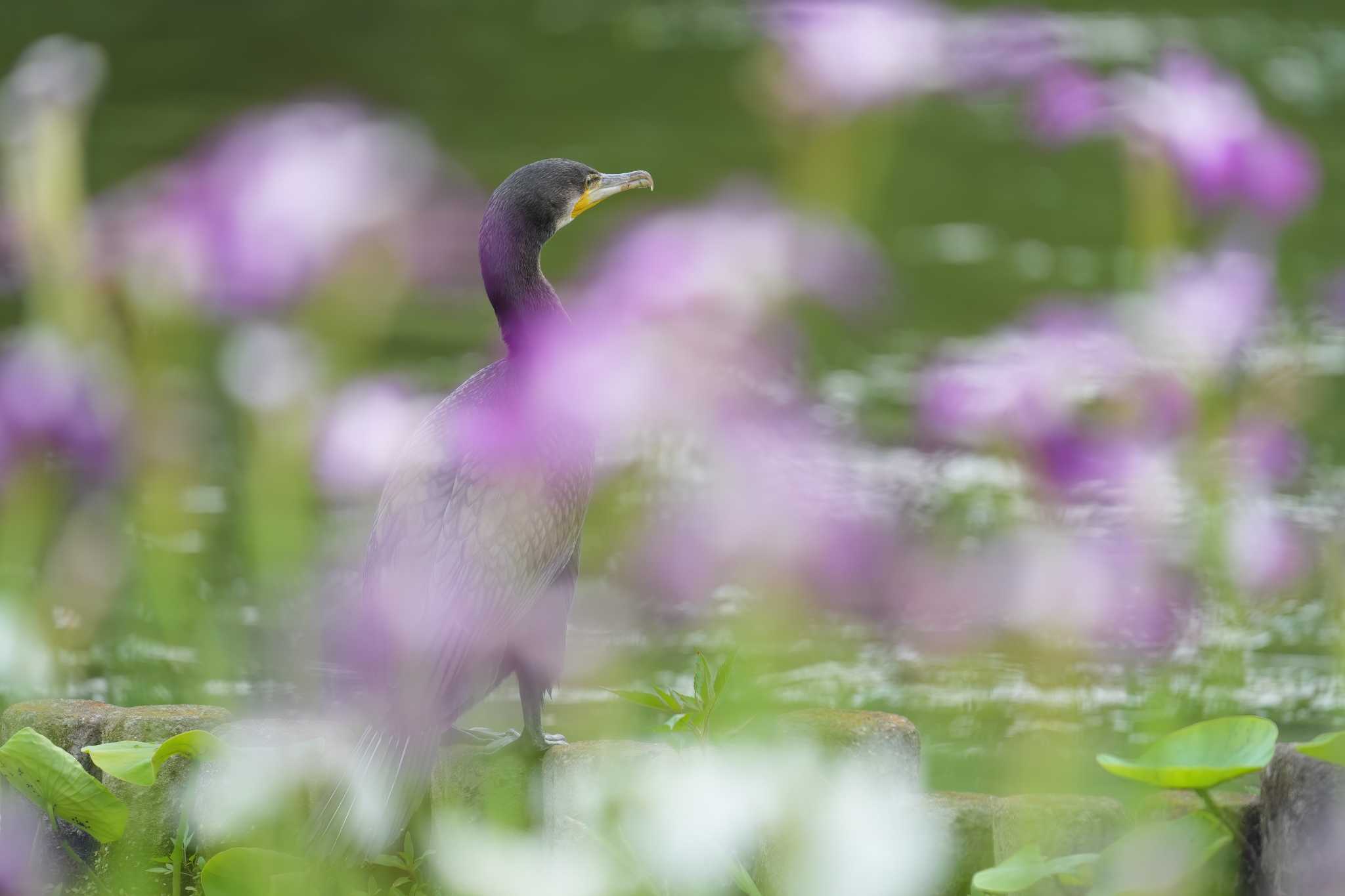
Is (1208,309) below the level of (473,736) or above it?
above

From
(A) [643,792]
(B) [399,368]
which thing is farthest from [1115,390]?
(B) [399,368]

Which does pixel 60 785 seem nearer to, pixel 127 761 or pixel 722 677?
pixel 127 761

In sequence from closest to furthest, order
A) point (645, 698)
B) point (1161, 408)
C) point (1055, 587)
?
point (1055, 587) → point (1161, 408) → point (645, 698)

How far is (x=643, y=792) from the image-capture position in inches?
76.6

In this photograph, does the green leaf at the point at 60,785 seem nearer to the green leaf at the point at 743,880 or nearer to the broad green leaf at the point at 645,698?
the broad green leaf at the point at 645,698

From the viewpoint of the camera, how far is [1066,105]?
4.76ft

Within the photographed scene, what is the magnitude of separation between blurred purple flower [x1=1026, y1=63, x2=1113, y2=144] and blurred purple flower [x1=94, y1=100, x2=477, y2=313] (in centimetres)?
44

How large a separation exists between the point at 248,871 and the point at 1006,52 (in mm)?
1198

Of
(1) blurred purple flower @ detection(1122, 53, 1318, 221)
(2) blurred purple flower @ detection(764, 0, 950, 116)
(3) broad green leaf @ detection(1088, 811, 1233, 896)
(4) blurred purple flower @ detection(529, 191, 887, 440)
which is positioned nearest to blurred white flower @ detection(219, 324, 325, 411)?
(4) blurred purple flower @ detection(529, 191, 887, 440)

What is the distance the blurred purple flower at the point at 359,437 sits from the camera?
1576 mm

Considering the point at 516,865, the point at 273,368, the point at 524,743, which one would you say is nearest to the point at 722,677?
the point at 516,865

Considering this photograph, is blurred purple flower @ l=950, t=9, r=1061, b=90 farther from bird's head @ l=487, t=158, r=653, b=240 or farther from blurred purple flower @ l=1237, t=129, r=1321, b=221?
bird's head @ l=487, t=158, r=653, b=240

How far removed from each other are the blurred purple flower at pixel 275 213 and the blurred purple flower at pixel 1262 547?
2.81ft

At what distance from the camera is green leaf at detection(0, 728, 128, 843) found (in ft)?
7.07
